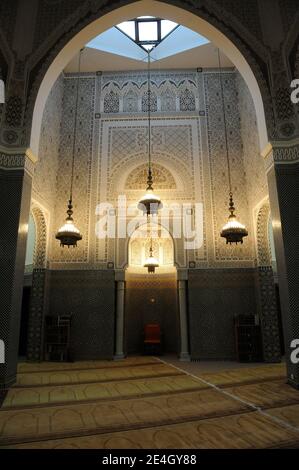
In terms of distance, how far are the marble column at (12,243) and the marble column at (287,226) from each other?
295cm

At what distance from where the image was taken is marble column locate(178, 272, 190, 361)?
5.94m

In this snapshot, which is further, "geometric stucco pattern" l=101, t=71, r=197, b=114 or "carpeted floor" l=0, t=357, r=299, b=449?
"geometric stucco pattern" l=101, t=71, r=197, b=114

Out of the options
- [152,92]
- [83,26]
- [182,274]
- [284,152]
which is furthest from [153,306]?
[83,26]

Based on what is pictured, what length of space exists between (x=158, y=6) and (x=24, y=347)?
22.2 ft

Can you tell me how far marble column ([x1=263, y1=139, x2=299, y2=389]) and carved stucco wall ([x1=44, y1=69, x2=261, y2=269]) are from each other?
9.00 ft

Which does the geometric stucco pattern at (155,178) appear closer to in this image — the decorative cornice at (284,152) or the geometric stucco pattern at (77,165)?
the geometric stucco pattern at (77,165)

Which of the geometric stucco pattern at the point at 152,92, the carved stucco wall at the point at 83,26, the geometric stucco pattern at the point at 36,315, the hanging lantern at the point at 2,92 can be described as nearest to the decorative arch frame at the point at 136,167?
the geometric stucco pattern at the point at 152,92

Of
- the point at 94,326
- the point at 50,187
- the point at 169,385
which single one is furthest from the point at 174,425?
the point at 50,187

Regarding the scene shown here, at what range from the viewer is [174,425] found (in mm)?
Result: 2312

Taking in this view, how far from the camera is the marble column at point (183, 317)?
5.94 metres

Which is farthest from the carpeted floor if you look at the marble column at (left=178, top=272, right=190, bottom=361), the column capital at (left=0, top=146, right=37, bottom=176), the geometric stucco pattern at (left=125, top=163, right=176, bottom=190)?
the geometric stucco pattern at (left=125, top=163, right=176, bottom=190)

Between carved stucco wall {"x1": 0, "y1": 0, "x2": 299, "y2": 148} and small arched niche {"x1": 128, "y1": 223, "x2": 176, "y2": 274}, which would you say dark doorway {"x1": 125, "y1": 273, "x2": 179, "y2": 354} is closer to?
small arched niche {"x1": 128, "y1": 223, "x2": 176, "y2": 274}

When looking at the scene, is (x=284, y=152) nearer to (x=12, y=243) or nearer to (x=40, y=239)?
(x=12, y=243)
